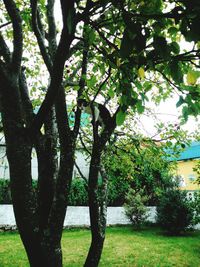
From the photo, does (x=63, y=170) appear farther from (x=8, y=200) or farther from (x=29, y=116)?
(x=8, y=200)

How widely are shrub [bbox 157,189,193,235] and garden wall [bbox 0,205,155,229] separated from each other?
2380 mm

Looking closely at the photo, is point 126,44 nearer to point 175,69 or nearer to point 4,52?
point 175,69

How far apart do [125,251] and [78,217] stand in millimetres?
5696

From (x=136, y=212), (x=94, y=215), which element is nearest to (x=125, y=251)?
(x=136, y=212)

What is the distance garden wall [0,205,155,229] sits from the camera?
13.8 metres

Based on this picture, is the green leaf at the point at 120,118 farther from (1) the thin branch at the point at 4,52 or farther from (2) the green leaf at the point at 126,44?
(1) the thin branch at the point at 4,52

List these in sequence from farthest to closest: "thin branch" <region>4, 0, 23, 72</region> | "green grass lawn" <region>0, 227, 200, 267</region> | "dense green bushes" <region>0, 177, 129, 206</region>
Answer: "dense green bushes" <region>0, 177, 129, 206</region> → "green grass lawn" <region>0, 227, 200, 267</region> → "thin branch" <region>4, 0, 23, 72</region>

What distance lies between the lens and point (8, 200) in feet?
47.8

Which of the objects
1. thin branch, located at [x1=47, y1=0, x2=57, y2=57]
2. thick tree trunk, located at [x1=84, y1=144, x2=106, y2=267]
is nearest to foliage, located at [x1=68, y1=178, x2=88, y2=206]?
thick tree trunk, located at [x1=84, y1=144, x2=106, y2=267]

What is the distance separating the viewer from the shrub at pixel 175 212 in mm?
14820

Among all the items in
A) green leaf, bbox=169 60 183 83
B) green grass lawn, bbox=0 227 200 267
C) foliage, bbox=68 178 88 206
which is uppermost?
green leaf, bbox=169 60 183 83

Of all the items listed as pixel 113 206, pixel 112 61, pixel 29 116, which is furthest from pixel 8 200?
pixel 112 61

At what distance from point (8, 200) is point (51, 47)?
12.2 metres

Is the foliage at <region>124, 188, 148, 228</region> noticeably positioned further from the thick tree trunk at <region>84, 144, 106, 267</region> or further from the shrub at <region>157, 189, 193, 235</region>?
the thick tree trunk at <region>84, 144, 106, 267</region>
